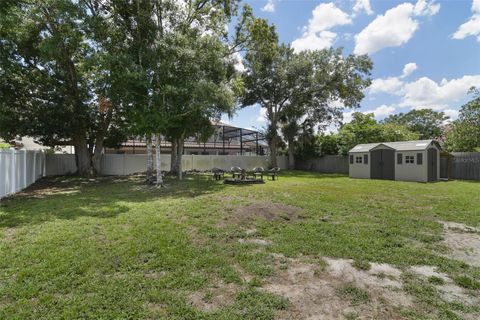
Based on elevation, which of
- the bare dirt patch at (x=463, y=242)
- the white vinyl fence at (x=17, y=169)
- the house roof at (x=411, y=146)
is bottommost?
the bare dirt patch at (x=463, y=242)

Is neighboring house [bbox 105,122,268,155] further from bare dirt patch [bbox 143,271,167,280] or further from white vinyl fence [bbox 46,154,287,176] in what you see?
bare dirt patch [bbox 143,271,167,280]

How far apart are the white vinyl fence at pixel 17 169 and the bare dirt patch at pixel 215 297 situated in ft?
25.5

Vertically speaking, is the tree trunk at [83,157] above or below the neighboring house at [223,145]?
below

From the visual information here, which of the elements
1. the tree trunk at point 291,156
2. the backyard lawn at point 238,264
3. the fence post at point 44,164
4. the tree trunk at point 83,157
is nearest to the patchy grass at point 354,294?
the backyard lawn at point 238,264

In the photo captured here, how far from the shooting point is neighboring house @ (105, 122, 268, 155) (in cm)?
2658

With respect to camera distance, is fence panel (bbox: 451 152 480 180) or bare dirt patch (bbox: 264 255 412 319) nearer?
bare dirt patch (bbox: 264 255 412 319)

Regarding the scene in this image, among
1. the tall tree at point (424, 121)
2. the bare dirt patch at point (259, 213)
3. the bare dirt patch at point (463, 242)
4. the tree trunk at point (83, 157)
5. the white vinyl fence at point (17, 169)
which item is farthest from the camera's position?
the tall tree at point (424, 121)

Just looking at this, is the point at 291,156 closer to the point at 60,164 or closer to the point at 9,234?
the point at 60,164

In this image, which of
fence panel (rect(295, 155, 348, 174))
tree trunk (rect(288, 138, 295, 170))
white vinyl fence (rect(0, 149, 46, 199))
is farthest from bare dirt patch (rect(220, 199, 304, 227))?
tree trunk (rect(288, 138, 295, 170))

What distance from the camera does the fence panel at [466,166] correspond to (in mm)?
15062

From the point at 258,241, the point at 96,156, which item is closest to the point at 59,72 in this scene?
the point at 96,156

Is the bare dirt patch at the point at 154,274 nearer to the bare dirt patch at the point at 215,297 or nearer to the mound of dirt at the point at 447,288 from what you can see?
the bare dirt patch at the point at 215,297

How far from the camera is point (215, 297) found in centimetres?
278

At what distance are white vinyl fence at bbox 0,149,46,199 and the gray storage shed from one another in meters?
16.4
